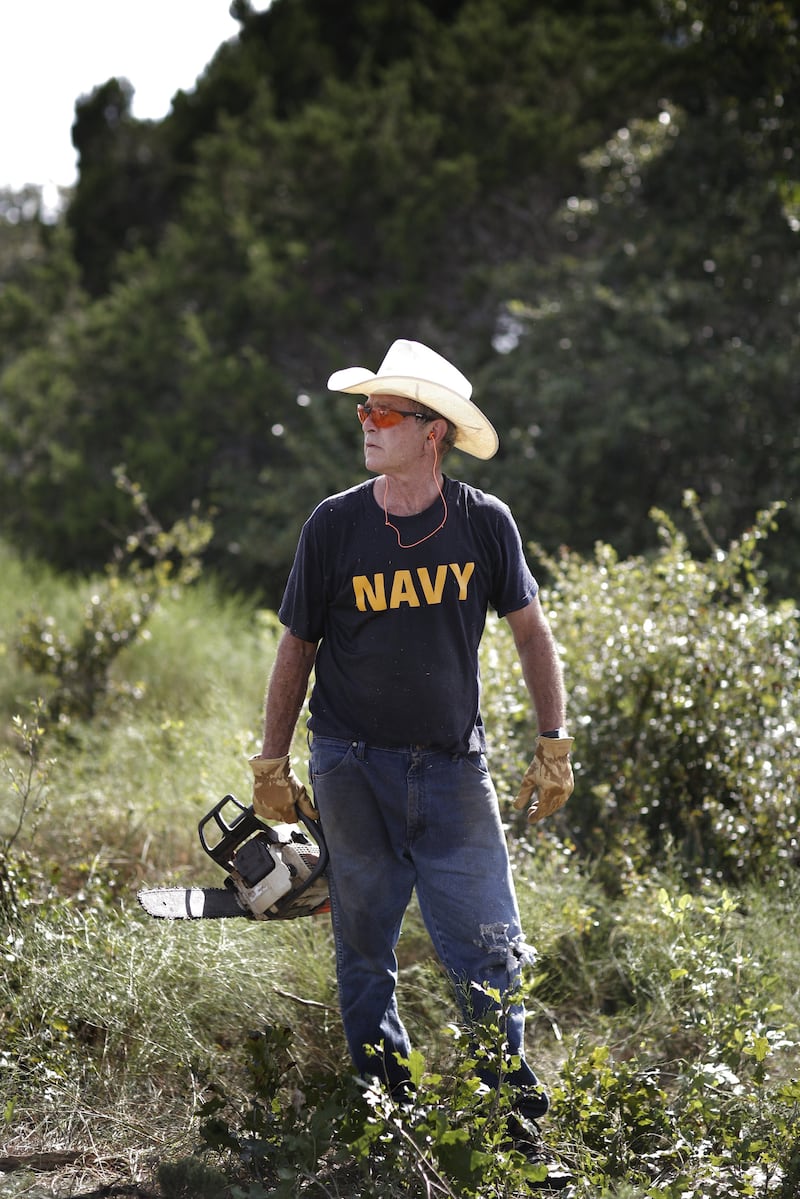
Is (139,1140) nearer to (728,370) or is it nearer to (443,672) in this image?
(443,672)

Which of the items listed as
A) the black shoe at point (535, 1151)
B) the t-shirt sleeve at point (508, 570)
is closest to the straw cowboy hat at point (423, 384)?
the t-shirt sleeve at point (508, 570)

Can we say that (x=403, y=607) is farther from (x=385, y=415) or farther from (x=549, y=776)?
(x=549, y=776)

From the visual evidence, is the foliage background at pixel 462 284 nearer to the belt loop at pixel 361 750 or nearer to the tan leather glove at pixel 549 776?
the tan leather glove at pixel 549 776

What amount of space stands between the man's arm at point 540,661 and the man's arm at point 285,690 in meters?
0.56

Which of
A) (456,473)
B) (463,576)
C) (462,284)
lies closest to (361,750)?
(463,576)

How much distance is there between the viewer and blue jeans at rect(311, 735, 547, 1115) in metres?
3.02

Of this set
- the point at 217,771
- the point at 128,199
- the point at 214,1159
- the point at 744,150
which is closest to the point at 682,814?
the point at 217,771

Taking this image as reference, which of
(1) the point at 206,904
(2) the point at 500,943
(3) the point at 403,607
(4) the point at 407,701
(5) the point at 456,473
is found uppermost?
(5) the point at 456,473

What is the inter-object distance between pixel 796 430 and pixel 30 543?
6.49m

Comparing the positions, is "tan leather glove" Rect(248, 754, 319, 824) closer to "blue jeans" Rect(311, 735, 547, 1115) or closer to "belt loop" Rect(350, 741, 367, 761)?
"blue jeans" Rect(311, 735, 547, 1115)

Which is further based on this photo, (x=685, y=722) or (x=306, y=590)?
(x=685, y=722)

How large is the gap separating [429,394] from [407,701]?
800 millimetres

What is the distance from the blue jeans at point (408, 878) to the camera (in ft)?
9.89

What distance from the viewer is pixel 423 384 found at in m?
3.09
